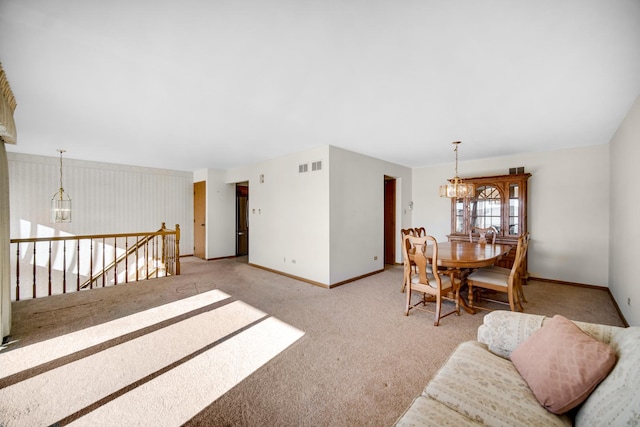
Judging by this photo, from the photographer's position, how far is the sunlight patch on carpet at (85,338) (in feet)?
6.97

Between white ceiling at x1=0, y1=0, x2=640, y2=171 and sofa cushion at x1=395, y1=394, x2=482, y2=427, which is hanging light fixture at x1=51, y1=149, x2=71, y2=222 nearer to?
white ceiling at x1=0, y1=0, x2=640, y2=171

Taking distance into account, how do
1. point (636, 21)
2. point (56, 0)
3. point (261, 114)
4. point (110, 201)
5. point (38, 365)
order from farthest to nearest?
point (110, 201)
point (261, 114)
point (38, 365)
point (636, 21)
point (56, 0)

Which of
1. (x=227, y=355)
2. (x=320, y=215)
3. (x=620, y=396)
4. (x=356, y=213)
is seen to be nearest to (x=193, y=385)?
(x=227, y=355)

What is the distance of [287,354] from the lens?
2266 mm

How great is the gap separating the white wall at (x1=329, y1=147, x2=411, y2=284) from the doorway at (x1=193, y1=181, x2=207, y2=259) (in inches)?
158

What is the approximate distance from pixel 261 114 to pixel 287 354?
2.59 m

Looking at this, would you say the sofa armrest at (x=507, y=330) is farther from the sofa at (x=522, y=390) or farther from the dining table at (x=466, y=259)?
the dining table at (x=466, y=259)

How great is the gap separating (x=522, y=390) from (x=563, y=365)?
0.23 m

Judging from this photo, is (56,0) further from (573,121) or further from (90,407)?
(573,121)

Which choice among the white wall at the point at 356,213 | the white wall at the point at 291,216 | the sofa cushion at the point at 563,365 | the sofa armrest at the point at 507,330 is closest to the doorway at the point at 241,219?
the white wall at the point at 291,216

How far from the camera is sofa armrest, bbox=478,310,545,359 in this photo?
1.52m

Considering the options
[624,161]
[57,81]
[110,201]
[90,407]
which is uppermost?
[57,81]

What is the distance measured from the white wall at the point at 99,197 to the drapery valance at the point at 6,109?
3.57 m

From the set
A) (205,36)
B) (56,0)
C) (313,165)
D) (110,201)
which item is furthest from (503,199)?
(110,201)
